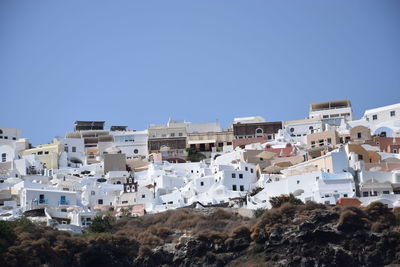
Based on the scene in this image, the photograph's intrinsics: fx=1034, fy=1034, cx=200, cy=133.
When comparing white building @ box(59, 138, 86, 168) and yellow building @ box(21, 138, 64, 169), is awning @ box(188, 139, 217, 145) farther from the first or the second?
yellow building @ box(21, 138, 64, 169)

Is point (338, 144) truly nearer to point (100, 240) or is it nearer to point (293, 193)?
point (293, 193)

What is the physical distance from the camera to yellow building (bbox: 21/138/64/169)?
99.9 meters

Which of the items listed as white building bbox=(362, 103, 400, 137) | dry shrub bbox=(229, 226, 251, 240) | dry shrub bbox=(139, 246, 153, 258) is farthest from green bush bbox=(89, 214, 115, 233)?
white building bbox=(362, 103, 400, 137)

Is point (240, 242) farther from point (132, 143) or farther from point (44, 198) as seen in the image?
Answer: point (132, 143)

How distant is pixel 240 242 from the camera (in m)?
71.7

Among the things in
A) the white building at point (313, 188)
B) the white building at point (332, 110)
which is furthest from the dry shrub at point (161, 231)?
the white building at point (332, 110)

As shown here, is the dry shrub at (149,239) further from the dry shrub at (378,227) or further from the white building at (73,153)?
the white building at (73,153)

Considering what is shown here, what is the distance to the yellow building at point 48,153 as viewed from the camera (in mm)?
99875

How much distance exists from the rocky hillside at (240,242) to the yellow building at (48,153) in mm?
26836

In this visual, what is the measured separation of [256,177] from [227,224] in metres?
12.9

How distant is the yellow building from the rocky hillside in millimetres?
26836

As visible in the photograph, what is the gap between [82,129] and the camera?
382 feet

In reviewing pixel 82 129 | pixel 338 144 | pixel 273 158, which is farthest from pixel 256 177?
pixel 82 129

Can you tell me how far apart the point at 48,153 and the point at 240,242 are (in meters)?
34.9
